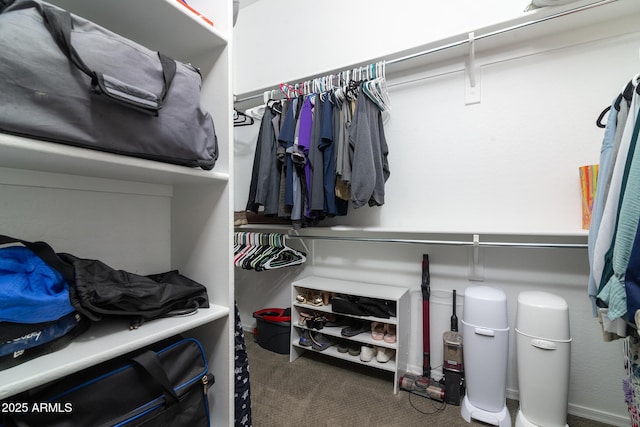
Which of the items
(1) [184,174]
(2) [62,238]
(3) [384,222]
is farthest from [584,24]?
(2) [62,238]

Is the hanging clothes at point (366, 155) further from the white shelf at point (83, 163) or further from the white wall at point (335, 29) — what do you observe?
the white shelf at point (83, 163)

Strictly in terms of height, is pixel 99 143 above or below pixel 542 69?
below

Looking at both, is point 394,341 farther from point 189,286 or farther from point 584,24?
point 584,24

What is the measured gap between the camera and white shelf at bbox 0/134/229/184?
1.74ft

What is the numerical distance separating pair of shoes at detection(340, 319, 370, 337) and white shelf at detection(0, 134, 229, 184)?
4.47ft

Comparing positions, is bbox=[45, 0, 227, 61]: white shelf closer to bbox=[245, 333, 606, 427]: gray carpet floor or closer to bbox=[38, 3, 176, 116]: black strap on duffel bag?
bbox=[38, 3, 176, 116]: black strap on duffel bag

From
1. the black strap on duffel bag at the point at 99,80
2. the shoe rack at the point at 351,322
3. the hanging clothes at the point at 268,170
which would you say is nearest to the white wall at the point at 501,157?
the shoe rack at the point at 351,322

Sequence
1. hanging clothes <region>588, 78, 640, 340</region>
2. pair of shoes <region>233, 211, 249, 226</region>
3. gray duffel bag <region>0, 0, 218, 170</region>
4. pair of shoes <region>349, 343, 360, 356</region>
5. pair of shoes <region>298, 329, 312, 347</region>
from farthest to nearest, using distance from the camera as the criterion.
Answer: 1. pair of shoes <region>233, 211, 249, 226</region>
2. pair of shoes <region>298, 329, 312, 347</region>
3. pair of shoes <region>349, 343, 360, 356</region>
4. hanging clothes <region>588, 78, 640, 340</region>
5. gray duffel bag <region>0, 0, 218, 170</region>

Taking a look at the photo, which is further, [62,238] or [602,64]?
[602,64]

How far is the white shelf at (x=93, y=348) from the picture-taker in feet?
1.64

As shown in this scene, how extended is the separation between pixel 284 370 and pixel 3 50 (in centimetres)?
197

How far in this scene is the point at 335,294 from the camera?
1.95 meters

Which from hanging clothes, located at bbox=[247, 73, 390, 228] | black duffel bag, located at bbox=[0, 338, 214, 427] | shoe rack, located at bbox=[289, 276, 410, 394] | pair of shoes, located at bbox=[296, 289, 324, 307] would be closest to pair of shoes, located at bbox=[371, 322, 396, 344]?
shoe rack, located at bbox=[289, 276, 410, 394]

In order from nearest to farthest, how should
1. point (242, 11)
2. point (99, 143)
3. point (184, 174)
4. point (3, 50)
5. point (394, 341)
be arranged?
point (3, 50) → point (99, 143) → point (184, 174) → point (394, 341) → point (242, 11)
